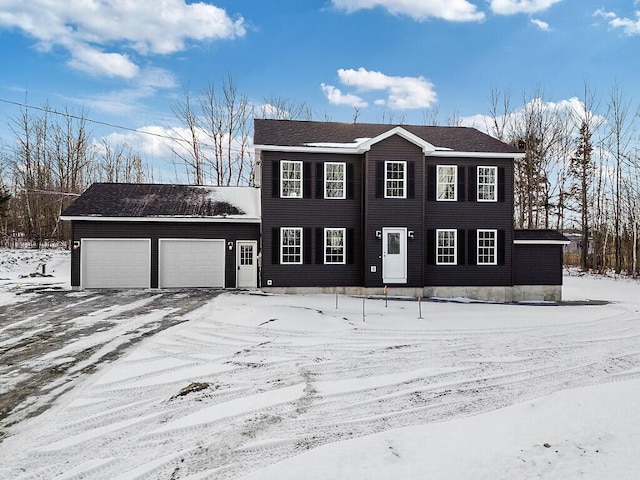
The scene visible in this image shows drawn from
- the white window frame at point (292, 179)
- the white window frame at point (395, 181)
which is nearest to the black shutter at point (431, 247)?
the white window frame at point (395, 181)

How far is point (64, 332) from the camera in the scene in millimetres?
8281

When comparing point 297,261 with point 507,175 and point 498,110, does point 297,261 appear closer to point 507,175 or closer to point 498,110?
point 507,175

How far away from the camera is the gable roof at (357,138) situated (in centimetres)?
1423

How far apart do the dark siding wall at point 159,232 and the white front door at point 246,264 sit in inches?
7.6

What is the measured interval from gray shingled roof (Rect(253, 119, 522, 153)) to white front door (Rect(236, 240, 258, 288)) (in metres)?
4.13

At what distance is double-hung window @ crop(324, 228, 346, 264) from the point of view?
48.1 ft

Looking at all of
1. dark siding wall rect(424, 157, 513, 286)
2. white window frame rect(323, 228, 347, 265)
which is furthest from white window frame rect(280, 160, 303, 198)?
dark siding wall rect(424, 157, 513, 286)

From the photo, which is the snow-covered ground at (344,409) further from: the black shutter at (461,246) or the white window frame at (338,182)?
the white window frame at (338,182)

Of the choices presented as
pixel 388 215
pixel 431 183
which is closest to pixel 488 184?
pixel 431 183

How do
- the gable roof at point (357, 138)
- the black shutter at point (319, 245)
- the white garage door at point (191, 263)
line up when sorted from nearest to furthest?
the gable roof at point (357, 138) < the black shutter at point (319, 245) < the white garage door at point (191, 263)

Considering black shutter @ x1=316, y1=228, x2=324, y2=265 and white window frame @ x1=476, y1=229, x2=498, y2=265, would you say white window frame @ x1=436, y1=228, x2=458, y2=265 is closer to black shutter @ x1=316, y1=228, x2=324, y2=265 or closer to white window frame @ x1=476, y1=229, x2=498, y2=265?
white window frame @ x1=476, y1=229, x2=498, y2=265

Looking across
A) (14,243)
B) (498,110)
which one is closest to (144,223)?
(14,243)

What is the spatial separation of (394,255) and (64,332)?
403 inches

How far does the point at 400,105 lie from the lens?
2873cm
